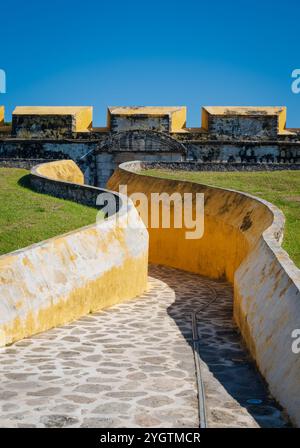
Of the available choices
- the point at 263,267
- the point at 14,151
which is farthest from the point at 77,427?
the point at 14,151

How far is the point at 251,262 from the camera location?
10.9 m

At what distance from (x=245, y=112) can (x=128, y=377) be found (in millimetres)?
28301

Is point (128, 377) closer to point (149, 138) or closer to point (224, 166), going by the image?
point (224, 166)

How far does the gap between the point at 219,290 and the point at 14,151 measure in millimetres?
21749

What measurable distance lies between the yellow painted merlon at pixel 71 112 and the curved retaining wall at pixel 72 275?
2024 cm

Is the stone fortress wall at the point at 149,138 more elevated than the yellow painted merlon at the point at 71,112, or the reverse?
the yellow painted merlon at the point at 71,112

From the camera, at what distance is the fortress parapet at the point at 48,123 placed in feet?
111

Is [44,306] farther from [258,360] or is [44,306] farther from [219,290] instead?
[219,290]

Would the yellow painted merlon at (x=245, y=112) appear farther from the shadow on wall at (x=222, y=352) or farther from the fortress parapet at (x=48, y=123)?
the shadow on wall at (x=222, y=352)

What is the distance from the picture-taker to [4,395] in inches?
260

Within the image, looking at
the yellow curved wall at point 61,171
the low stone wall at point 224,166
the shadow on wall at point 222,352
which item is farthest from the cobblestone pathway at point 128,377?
the low stone wall at point 224,166

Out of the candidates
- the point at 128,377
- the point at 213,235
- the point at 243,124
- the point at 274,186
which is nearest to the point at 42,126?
the point at 243,124

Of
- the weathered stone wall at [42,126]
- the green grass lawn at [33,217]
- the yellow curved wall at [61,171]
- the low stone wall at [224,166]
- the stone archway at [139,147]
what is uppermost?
the weathered stone wall at [42,126]

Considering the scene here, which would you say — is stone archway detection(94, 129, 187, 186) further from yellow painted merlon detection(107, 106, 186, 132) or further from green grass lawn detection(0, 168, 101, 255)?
green grass lawn detection(0, 168, 101, 255)
